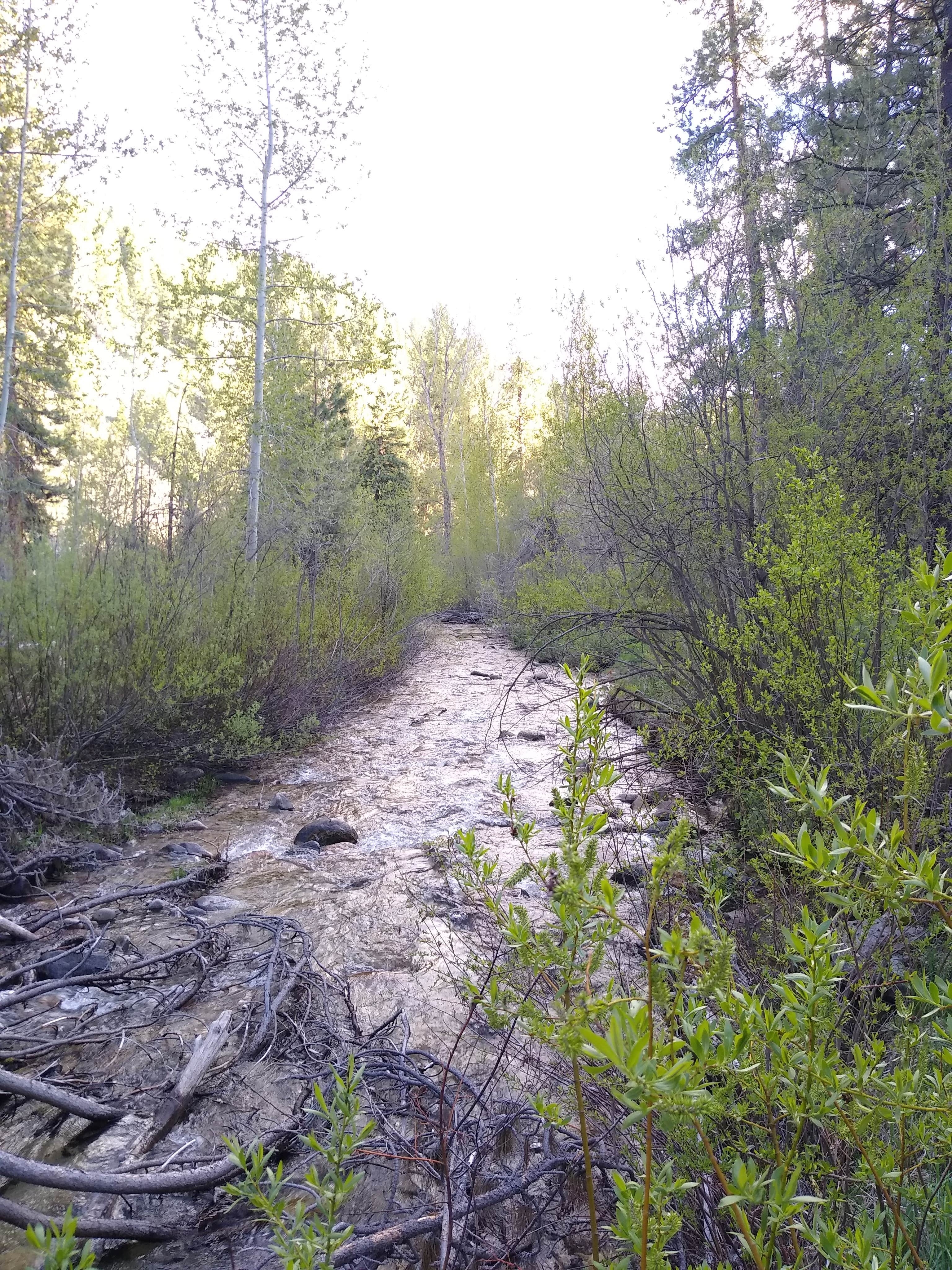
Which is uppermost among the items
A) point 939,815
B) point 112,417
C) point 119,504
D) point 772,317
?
point 112,417

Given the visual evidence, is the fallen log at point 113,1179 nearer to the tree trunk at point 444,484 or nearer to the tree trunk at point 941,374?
the tree trunk at point 941,374

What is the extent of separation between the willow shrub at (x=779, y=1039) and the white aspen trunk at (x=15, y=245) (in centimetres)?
1326

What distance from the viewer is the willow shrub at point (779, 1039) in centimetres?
82

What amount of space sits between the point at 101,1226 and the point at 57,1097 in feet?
1.89

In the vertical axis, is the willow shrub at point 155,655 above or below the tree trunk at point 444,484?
below

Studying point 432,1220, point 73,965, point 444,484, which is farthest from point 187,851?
point 444,484

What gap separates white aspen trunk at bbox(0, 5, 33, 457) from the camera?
11.4 meters

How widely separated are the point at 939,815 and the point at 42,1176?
3113 mm

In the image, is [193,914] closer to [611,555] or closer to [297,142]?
[611,555]

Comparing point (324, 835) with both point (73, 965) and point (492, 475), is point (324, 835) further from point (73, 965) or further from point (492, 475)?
point (492, 475)

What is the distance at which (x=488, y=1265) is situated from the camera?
5.59ft

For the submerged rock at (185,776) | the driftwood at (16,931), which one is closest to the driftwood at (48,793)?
the driftwood at (16,931)

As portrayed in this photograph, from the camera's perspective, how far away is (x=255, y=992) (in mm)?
2922

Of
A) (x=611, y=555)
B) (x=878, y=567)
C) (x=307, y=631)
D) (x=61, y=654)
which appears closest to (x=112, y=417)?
(x=307, y=631)
